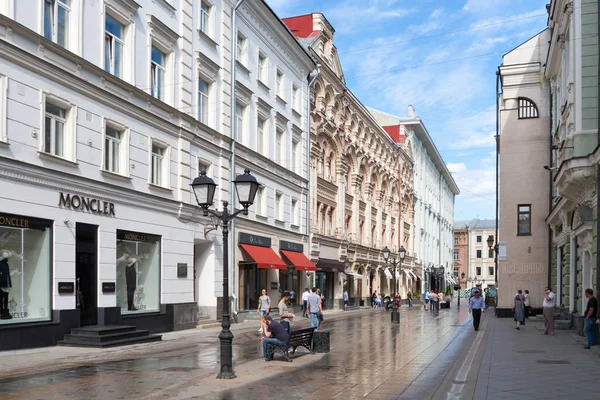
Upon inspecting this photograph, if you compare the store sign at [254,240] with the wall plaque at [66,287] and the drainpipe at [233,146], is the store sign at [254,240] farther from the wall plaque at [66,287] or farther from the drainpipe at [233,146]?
the wall plaque at [66,287]

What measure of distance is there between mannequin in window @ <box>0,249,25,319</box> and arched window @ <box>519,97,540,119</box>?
99.8 ft

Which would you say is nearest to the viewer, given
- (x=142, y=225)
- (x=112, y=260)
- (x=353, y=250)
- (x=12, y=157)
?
(x=12, y=157)

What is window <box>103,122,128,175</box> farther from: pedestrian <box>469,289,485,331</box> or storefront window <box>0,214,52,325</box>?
pedestrian <box>469,289,485,331</box>

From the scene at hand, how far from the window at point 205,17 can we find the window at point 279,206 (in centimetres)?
1100

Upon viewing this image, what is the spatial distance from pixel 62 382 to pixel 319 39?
34.8 meters

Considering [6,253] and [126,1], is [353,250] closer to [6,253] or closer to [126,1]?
[126,1]

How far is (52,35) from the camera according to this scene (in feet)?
59.9

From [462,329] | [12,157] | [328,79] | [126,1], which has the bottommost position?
[462,329]

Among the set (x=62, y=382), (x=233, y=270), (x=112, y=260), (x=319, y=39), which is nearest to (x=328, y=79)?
(x=319, y=39)

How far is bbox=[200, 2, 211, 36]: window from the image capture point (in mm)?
27406

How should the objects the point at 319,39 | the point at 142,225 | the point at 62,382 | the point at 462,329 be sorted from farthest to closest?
the point at 319,39
the point at 462,329
the point at 142,225
the point at 62,382

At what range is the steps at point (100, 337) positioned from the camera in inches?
708

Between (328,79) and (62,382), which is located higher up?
(328,79)

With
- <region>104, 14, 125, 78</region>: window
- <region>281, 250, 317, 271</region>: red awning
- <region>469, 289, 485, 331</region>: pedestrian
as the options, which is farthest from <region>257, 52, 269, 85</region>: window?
<region>469, 289, 485, 331</region>: pedestrian
